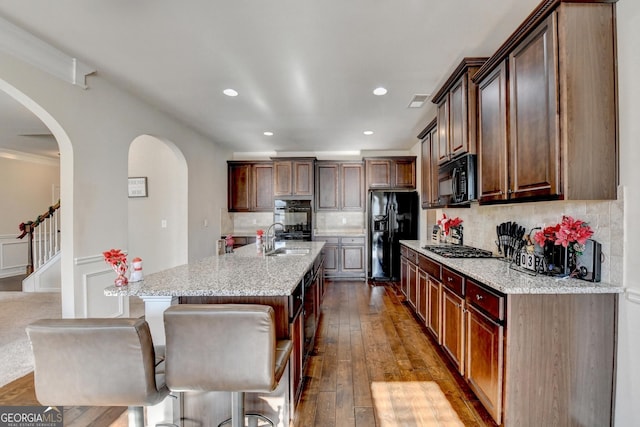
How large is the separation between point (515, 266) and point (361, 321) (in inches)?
72.6

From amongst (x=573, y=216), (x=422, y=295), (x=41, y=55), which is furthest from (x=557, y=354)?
(x=41, y=55)

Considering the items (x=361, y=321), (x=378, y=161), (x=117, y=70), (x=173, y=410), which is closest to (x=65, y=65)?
(x=117, y=70)

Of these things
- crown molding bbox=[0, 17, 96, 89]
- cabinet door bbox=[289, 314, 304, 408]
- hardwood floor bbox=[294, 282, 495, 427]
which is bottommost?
hardwood floor bbox=[294, 282, 495, 427]

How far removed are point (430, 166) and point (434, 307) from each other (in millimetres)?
1721

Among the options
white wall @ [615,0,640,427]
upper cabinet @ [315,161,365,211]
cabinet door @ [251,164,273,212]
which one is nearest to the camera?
white wall @ [615,0,640,427]

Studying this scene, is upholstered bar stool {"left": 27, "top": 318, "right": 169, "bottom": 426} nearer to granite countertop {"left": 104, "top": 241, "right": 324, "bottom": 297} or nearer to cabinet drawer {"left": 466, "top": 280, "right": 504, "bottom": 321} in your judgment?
granite countertop {"left": 104, "top": 241, "right": 324, "bottom": 297}

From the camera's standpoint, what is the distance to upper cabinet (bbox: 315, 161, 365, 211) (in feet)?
19.1

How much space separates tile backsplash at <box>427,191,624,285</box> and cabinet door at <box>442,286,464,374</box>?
0.78 m

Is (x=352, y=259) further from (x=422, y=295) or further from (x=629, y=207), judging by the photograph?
(x=629, y=207)

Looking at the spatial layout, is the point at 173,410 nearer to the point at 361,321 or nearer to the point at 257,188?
the point at 361,321

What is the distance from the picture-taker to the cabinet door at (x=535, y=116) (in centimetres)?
160

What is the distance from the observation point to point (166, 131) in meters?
3.95

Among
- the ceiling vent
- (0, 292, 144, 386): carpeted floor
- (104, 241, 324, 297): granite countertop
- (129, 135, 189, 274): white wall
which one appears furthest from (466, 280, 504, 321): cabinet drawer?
(129, 135, 189, 274): white wall

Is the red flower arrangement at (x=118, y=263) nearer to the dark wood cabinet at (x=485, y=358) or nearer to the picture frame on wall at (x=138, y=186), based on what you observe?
the dark wood cabinet at (x=485, y=358)
